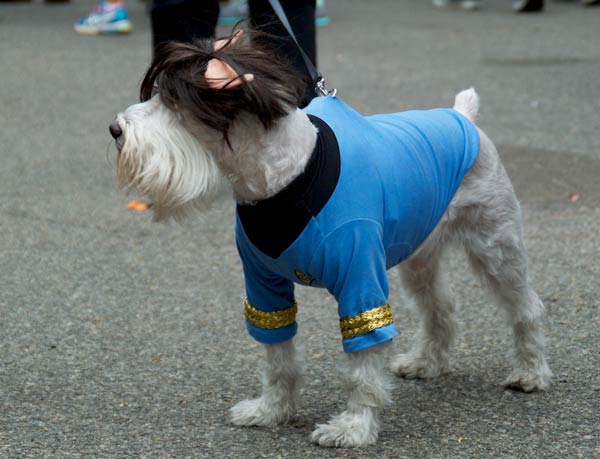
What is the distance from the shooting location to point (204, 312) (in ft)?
15.0

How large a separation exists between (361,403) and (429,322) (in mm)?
794

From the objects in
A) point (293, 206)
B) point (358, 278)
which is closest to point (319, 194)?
point (293, 206)

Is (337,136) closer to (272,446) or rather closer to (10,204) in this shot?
(272,446)

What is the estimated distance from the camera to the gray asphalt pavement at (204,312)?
135 inches

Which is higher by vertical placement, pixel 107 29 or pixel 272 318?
pixel 272 318

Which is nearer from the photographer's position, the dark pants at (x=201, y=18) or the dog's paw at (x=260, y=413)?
the dog's paw at (x=260, y=413)

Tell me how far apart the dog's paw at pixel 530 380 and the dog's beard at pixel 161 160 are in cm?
150

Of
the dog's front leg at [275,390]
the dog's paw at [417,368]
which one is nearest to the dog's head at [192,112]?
the dog's front leg at [275,390]

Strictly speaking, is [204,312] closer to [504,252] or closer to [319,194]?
[504,252]

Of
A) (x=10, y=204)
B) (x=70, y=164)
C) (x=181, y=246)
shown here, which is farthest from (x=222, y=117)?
(x=70, y=164)

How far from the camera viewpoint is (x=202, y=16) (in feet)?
16.3

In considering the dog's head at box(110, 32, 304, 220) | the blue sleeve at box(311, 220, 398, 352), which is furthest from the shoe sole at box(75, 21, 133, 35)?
the blue sleeve at box(311, 220, 398, 352)

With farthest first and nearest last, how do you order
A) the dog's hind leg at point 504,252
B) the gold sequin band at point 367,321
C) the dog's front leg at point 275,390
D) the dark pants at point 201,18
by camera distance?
the dark pants at point 201,18 < the dog's hind leg at point 504,252 < the dog's front leg at point 275,390 < the gold sequin band at point 367,321

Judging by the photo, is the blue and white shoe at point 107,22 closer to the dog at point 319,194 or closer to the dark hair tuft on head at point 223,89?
the dog at point 319,194
